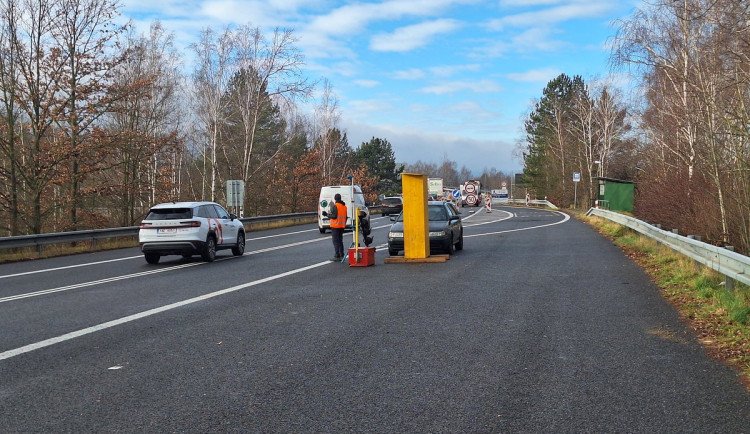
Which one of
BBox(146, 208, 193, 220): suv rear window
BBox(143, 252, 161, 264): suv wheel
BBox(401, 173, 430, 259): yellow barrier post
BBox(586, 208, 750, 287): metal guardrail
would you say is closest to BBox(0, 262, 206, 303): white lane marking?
BBox(143, 252, 161, 264): suv wheel

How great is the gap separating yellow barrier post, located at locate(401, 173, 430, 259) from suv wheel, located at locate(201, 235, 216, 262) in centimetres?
515

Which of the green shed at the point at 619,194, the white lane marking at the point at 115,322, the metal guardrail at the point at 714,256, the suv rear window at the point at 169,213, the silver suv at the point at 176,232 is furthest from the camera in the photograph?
→ the green shed at the point at 619,194

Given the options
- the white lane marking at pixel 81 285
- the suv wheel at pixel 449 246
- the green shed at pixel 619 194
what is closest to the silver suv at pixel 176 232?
the white lane marking at pixel 81 285

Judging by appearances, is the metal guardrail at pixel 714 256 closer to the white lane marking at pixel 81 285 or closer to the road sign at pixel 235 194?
the white lane marking at pixel 81 285

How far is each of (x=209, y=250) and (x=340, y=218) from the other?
3.81 metres

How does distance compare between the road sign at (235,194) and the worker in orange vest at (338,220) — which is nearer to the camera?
the worker in orange vest at (338,220)

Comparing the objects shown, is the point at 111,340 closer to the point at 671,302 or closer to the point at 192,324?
the point at 192,324

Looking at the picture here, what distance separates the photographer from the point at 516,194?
399 ft

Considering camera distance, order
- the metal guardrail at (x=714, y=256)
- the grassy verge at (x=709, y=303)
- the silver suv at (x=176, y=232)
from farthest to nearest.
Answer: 1. the silver suv at (x=176, y=232)
2. the metal guardrail at (x=714, y=256)
3. the grassy verge at (x=709, y=303)

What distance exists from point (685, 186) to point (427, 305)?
14503 mm

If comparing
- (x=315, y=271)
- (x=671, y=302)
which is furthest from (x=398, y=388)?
(x=315, y=271)

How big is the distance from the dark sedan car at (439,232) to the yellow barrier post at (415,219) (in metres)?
0.93

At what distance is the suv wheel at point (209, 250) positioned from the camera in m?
16.5

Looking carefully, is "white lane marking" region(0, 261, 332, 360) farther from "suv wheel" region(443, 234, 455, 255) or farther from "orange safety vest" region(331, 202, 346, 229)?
"suv wheel" region(443, 234, 455, 255)
